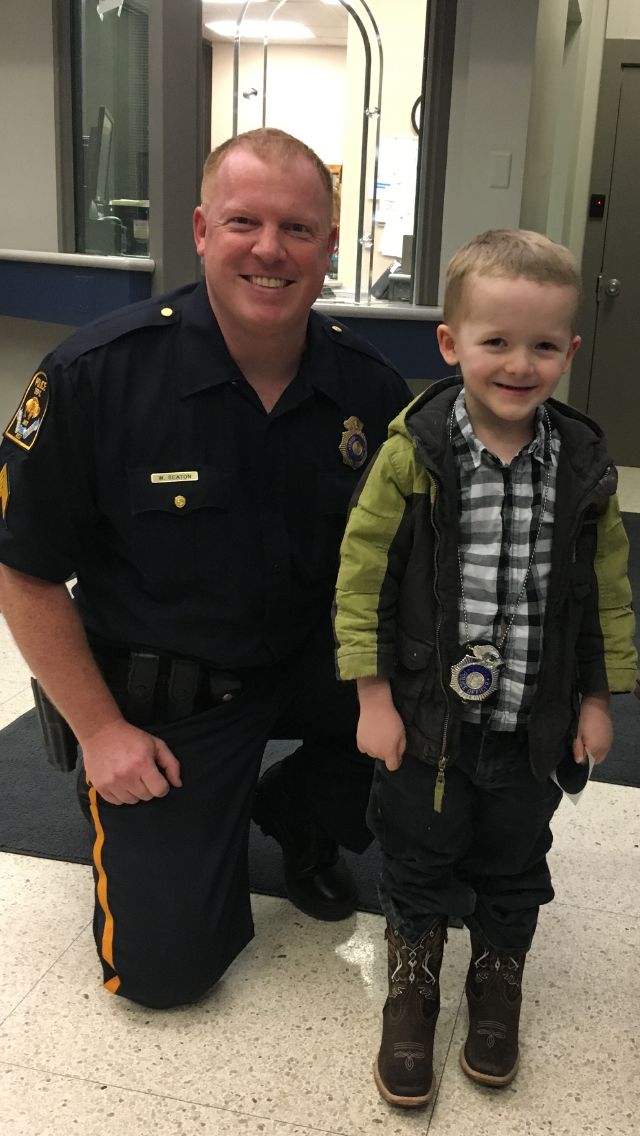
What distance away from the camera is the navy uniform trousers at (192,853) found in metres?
1.41

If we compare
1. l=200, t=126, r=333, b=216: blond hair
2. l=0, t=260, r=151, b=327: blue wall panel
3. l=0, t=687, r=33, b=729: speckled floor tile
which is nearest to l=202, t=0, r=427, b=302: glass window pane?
l=0, t=260, r=151, b=327: blue wall panel

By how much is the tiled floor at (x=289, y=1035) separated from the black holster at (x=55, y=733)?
0.26 m

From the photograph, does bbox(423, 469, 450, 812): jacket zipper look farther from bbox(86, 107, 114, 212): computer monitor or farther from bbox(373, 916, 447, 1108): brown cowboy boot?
bbox(86, 107, 114, 212): computer monitor

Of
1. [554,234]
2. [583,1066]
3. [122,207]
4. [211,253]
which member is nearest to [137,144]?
[122,207]

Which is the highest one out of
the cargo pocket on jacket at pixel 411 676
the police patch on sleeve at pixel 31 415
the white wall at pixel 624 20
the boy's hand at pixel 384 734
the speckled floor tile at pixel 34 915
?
the white wall at pixel 624 20

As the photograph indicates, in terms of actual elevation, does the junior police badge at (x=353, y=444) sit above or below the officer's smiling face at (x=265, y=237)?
below

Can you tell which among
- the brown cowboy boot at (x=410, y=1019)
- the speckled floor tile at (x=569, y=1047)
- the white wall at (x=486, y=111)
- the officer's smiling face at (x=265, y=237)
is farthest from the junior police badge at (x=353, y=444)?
the white wall at (x=486, y=111)

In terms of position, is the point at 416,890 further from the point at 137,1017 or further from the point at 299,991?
the point at 137,1017

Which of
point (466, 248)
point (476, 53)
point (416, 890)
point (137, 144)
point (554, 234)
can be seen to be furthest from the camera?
point (554, 234)

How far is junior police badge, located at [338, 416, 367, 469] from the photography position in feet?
5.10

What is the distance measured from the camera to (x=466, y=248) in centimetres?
115

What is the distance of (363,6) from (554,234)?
1593mm

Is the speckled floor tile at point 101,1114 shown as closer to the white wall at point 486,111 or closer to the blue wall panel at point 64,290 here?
the blue wall panel at point 64,290

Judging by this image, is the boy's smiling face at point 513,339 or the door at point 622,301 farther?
the door at point 622,301
